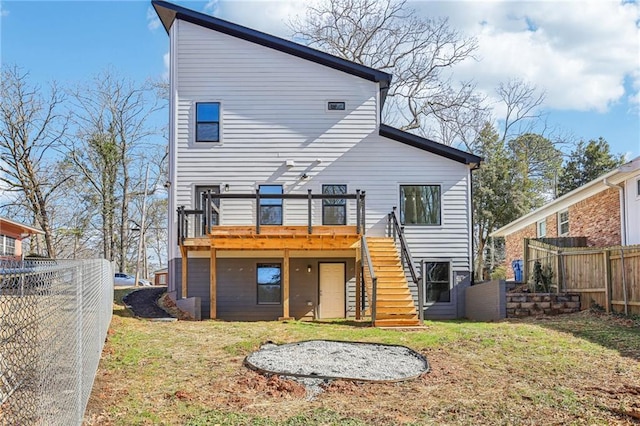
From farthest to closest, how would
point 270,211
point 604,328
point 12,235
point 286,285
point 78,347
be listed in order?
point 12,235, point 270,211, point 286,285, point 604,328, point 78,347

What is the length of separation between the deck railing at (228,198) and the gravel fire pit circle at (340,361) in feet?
17.1

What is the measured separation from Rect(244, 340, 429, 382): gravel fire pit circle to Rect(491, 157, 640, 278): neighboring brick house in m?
10.2

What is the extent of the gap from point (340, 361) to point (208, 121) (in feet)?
32.8

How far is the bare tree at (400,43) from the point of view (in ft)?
91.2

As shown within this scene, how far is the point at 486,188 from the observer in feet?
105

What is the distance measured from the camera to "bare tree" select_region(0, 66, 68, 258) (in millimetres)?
29875

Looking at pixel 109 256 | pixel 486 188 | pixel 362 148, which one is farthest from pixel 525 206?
pixel 109 256

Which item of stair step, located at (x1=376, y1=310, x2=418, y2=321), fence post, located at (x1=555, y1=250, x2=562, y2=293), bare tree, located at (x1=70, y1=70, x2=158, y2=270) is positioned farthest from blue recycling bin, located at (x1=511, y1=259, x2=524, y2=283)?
bare tree, located at (x1=70, y1=70, x2=158, y2=270)

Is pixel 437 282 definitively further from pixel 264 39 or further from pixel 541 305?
pixel 264 39

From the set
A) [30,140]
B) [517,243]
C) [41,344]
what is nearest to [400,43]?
[517,243]

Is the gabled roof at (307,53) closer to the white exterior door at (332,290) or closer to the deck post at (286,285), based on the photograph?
the white exterior door at (332,290)

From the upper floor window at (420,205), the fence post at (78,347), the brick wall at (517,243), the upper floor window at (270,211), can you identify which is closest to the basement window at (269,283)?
the upper floor window at (270,211)

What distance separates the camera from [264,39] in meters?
15.8

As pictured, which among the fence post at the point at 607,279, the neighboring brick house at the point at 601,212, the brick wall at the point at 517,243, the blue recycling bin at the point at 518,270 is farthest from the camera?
the brick wall at the point at 517,243
